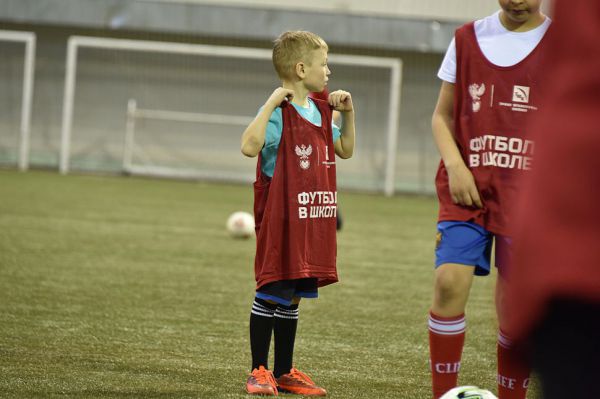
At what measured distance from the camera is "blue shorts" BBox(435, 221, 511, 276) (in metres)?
2.98

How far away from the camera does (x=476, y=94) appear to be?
3078 mm

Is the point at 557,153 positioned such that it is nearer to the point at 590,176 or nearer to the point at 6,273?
the point at 590,176

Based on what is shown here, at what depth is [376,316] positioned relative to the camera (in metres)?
5.56

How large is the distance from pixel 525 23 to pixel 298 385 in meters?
1.47

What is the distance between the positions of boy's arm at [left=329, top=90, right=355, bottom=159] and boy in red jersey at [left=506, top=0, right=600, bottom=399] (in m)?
2.58

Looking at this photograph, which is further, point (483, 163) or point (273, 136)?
→ point (273, 136)

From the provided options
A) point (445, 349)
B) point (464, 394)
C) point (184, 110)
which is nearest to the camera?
point (464, 394)

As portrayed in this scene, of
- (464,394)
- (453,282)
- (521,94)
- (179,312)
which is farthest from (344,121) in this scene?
(179,312)

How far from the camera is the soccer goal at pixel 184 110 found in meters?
18.3

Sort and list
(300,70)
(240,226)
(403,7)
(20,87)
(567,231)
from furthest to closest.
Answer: (20,87) → (403,7) → (240,226) → (300,70) → (567,231)

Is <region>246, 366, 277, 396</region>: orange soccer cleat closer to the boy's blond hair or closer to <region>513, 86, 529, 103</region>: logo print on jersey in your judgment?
the boy's blond hair

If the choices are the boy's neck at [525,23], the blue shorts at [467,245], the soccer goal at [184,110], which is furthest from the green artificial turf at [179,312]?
the soccer goal at [184,110]

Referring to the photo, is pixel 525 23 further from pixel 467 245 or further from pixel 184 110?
pixel 184 110

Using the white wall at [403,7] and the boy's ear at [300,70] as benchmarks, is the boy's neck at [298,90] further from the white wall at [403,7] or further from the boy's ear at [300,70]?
the white wall at [403,7]
